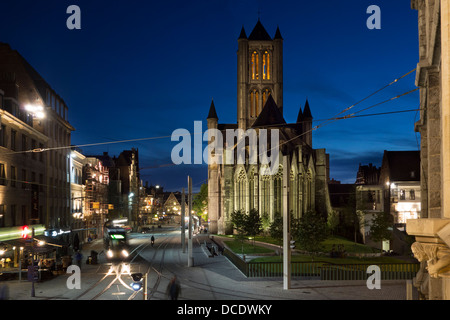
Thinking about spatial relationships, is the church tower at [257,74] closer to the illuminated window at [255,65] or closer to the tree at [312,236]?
the illuminated window at [255,65]

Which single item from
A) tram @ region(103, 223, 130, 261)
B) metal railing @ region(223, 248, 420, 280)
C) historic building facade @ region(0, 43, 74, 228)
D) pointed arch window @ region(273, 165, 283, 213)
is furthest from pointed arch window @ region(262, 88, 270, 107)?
metal railing @ region(223, 248, 420, 280)

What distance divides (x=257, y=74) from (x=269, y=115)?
13249 mm

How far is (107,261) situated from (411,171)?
37.3 m

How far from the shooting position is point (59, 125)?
50594 millimetres

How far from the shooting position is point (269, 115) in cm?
8388

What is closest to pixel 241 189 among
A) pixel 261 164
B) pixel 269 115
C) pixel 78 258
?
pixel 261 164

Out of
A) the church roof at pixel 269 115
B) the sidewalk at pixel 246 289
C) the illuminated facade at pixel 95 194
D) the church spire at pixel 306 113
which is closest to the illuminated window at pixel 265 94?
the church roof at pixel 269 115

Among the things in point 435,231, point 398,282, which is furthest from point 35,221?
point 435,231

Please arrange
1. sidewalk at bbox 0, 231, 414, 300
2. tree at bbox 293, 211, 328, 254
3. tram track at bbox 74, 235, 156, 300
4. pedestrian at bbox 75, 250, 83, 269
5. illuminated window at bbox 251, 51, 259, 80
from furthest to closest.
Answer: illuminated window at bbox 251, 51, 259, 80
tree at bbox 293, 211, 328, 254
pedestrian at bbox 75, 250, 83, 269
tram track at bbox 74, 235, 156, 300
sidewalk at bbox 0, 231, 414, 300

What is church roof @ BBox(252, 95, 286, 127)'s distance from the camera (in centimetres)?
8275

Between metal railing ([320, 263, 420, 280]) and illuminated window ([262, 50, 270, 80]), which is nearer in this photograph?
metal railing ([320, 263, 420, 280])

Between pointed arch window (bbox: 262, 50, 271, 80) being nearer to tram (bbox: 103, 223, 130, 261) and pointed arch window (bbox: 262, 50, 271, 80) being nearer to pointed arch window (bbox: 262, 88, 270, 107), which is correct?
pointed arch window (bbox: 262, 88, 270, 107)

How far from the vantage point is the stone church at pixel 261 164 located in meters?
73.8
